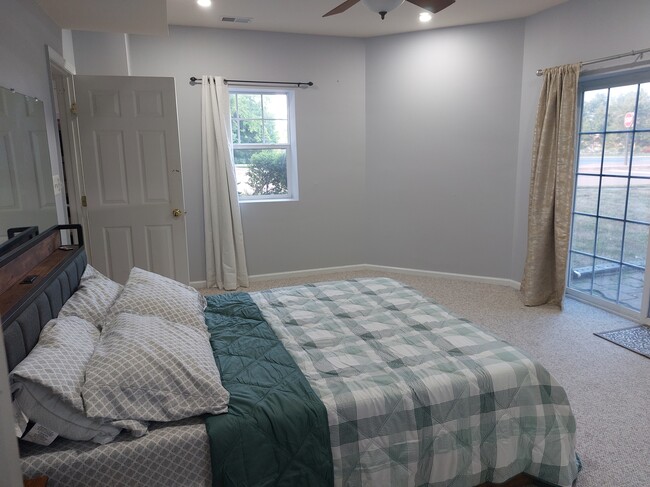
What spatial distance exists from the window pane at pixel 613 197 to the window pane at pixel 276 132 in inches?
119

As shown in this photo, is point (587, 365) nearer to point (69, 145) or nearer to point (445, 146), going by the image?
point (445, 146)

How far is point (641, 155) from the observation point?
12.0 ft

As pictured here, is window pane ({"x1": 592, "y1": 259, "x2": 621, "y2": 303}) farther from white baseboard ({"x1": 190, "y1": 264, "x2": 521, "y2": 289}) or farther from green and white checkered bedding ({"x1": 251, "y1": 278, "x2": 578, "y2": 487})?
green and white checkered bedding ({"x1": 251, "y1": 278, "x2": 578, "y2": 487})

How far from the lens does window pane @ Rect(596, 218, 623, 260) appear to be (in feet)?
12.7

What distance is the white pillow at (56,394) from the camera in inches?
54.7

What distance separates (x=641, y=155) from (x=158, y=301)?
12.1 ft

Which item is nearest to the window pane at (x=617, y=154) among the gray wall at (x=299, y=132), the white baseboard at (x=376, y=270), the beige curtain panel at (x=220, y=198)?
the white baseboard at (x=376, y=270)

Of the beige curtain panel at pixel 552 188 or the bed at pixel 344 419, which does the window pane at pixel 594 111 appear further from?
the bed at pixel 344 419

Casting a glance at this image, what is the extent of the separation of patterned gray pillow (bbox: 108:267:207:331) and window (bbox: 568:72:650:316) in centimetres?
338

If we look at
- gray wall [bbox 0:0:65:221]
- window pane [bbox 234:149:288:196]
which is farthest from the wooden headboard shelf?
window pane [bbox 234:149:288:196]

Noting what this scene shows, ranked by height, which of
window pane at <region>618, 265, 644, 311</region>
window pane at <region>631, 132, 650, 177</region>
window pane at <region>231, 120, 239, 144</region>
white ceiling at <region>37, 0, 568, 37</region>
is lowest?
window pane at <region>618, 265, 644, 311</region>

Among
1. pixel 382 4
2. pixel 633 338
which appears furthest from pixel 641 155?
pixel 382 4

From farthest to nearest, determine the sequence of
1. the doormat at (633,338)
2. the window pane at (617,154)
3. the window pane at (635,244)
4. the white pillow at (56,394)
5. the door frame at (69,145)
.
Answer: the window pane at (617,154), the window pane at (635,244), the door frame at (69,145), the doormat at (633,338), the white pillow at (56,394)

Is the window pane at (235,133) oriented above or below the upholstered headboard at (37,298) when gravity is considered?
above
